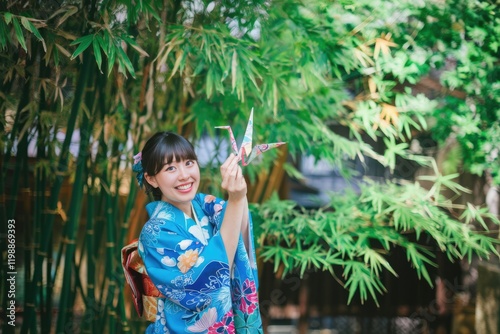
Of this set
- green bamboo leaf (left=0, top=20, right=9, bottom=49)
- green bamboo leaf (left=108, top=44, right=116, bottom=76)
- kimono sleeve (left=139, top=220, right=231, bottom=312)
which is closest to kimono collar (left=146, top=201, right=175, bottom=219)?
kimono sleeve (left=139, top=220, right=231, bottom=312)

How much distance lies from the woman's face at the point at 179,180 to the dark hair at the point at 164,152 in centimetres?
2

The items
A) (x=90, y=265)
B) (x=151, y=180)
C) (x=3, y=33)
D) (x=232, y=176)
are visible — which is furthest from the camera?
(x=90, y=265)

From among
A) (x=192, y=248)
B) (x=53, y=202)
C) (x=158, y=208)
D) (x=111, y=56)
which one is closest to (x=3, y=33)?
(x=111, y=56)

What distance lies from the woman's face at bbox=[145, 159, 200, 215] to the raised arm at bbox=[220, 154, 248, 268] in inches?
8.2

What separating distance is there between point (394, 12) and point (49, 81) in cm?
208

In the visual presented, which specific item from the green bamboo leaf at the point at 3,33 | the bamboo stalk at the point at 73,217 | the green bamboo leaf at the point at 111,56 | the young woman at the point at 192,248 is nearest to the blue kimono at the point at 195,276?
the young woman at the point at 192,248

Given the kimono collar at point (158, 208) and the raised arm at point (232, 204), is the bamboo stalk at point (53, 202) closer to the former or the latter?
the kimono collar at point (158, 208)

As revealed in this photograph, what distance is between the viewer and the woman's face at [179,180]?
2.32 m

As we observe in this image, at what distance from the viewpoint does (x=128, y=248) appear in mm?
2479

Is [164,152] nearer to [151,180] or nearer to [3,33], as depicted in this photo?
[151,180]

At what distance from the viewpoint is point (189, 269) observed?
2221 millimetres

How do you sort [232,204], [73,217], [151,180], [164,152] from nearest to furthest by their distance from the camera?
[232,204], [164,152], [151,180], [73,217]

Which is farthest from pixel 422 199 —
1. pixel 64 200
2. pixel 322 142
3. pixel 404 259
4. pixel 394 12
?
pixel 64 200

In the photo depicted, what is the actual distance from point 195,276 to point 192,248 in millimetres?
109
